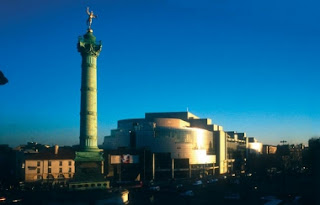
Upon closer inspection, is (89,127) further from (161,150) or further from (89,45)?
(161,150)

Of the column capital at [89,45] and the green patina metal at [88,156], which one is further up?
the column capital at [89,45]

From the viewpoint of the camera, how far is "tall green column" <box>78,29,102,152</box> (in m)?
74.5

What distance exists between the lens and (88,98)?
74938 mm

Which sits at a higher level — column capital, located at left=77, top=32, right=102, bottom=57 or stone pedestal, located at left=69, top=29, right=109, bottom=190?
column capital, located at left=77, top=32, right=102, bottom=57

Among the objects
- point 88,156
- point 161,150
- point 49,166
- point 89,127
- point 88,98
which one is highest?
point 88,98

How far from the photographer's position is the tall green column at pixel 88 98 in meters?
74.5

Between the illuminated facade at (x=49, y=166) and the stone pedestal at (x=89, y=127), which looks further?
the illuminated facade at (x=49, y=166)

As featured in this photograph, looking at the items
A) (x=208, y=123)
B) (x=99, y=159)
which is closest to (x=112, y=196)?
(x=99, y=159)

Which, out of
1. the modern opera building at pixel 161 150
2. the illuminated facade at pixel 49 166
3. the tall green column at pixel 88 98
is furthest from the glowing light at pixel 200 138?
the tall green column at pixel 88 98

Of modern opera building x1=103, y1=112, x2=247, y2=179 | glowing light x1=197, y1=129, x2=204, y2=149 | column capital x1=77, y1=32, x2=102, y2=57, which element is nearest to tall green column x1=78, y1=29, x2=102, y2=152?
column capital x1=77, y1=32, x2=102, y2=57

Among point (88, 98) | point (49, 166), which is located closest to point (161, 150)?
point (49, 166)

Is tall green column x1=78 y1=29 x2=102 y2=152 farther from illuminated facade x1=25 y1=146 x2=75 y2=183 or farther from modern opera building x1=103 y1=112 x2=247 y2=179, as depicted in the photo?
modern opera building x1=103 y1=112 x2=247 y2=179

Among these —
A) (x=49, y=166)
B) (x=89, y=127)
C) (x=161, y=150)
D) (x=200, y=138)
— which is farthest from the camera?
(x=200, y=138)

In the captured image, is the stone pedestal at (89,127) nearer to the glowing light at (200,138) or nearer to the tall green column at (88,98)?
the tall green column at (88,98)
